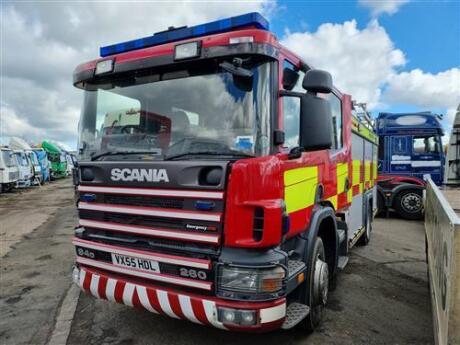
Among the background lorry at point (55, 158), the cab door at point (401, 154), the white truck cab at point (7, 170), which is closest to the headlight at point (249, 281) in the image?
the cab door at point (401, 154)

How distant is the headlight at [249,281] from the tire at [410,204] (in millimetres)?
9630

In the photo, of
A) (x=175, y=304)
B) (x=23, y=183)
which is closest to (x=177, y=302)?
(x=175, y=304)

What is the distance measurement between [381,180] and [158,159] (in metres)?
10.00

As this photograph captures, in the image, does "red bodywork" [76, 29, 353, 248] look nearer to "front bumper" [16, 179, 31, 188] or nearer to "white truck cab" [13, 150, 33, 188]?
"white truck cab" [13, 150, 33, 188]

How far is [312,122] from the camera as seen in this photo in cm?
299

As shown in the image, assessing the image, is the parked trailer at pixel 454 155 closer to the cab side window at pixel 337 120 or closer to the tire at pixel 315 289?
the cab side window at pixel 337 120

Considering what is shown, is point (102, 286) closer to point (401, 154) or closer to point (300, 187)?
point (300, 187)

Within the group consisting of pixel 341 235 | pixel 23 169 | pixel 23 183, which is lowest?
pixel 23 183

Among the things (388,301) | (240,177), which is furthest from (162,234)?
(388,301)

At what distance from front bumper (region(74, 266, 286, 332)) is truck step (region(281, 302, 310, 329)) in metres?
0.14

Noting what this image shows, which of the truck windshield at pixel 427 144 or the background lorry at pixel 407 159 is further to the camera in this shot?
the truck windshield at pixel 427 144

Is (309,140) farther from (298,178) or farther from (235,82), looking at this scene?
(235,82)

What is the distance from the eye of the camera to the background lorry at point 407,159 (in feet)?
36.6

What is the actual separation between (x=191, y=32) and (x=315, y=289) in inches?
96.1
